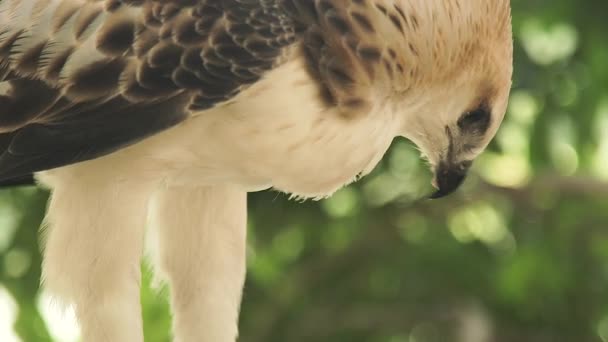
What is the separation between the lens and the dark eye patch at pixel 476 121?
107 inches

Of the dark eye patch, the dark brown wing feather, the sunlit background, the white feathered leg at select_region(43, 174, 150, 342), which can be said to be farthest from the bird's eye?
the sunlit background

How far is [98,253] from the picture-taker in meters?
2.54

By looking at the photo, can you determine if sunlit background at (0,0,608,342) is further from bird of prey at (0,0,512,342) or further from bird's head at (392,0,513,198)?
bird of prey at (0,0,512,342)

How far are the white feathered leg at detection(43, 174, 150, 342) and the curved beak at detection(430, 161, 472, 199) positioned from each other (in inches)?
27.0

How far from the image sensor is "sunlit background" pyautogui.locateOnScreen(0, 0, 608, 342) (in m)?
4.73

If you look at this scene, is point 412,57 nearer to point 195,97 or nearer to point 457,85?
point 457,85

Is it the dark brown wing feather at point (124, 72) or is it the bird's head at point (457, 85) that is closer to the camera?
the dark brown wing feather at point (124, 72)

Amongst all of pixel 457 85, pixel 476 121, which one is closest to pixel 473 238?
pixel 476 121

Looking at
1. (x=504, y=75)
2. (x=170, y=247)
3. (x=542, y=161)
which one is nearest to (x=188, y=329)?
(x=170, y=247)

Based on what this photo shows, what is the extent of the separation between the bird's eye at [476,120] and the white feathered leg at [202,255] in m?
0.52

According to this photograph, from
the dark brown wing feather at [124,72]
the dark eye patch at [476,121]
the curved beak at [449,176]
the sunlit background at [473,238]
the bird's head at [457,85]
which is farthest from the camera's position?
the sunlit background at [473,238]

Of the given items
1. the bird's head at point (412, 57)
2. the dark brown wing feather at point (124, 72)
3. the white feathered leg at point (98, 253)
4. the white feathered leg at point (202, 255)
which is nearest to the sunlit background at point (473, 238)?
the white feathered leg at point (202, 255)

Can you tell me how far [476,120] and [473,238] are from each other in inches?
103

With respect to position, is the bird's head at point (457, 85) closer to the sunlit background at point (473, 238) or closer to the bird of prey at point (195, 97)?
the bird of prey at point (195, 97)
